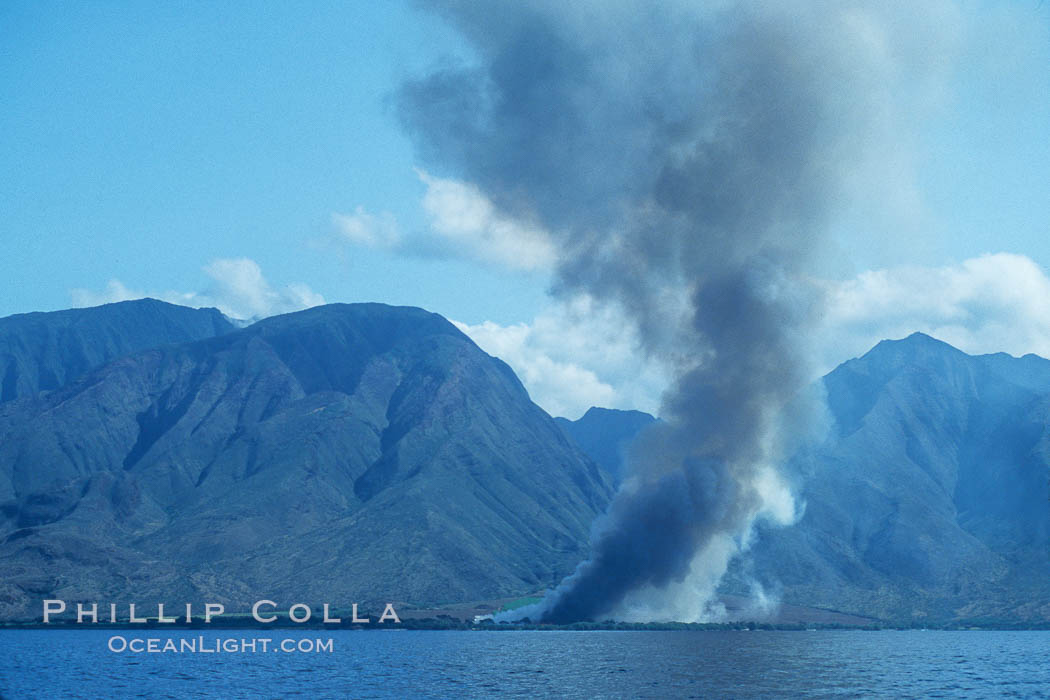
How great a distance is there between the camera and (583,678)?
141 metres

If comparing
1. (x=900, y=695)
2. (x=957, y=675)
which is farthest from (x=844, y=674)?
(x=900, y=695)

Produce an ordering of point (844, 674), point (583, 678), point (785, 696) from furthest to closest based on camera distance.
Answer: point (844, 674), point (583, 678), point (785, 696)

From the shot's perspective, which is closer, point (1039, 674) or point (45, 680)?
point (45, 680)

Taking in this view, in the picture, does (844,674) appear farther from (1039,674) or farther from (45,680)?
(45,680)

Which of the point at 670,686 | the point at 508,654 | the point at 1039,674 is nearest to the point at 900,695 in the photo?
the point at 670,686

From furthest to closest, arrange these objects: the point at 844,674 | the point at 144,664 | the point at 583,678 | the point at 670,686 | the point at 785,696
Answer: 1. the point at 144,664
2. the point at 844,674
3. the point at 583,678
4. the point at 670,686
5. the point at 785,696

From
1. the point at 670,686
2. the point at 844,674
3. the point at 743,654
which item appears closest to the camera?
the point at 670,686

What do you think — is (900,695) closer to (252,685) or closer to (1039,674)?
(1039,674)

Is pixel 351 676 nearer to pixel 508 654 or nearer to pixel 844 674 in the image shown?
pixel 508 654

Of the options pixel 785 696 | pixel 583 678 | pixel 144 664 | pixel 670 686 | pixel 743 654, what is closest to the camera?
pixel 785 696

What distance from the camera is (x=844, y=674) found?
152 m

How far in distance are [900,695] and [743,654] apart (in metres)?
68.7

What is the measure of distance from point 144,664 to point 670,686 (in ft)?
296

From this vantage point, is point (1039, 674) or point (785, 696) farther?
point (1039, 674)
